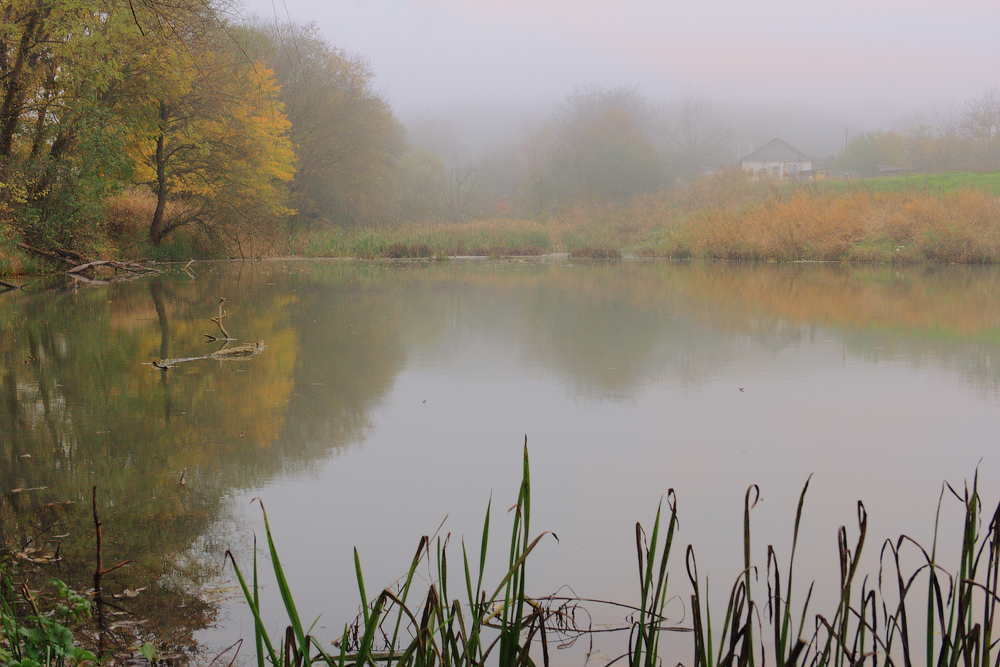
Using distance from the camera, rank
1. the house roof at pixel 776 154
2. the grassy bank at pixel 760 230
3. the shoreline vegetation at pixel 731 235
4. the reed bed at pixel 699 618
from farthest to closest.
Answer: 1. the house roof at pixel 776 154
2. the grassy bank at pixel 760 230
3. the shoreline vegetation at pixel 731 235
4. the reed bed at pixel 699 618

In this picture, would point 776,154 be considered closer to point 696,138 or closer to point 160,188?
point 696,138

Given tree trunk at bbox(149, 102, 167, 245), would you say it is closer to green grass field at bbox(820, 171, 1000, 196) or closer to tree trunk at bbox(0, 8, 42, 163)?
tree trunk at bbox(0, 8, 42, 163)

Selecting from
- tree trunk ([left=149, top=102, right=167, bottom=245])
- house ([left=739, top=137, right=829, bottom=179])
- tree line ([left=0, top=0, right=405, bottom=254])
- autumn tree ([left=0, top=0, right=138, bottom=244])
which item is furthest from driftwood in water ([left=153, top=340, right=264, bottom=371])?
house ([left=739, top=137, right=829, bottom=179])

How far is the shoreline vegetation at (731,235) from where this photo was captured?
19.7 metres

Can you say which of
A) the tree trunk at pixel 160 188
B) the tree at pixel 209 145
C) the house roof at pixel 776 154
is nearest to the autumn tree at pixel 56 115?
the tree at pixel 209 145

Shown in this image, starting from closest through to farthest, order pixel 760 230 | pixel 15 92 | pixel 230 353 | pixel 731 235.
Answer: pixel 230 353
pixel 15 92
pixel 760 230
pixel 731 235

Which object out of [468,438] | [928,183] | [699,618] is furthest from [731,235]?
[699,618]

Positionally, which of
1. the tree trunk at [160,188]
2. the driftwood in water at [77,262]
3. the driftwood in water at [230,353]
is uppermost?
the tree trunk at [160,188]

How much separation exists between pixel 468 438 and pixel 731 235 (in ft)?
65.6

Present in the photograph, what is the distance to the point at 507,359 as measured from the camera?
6.37 meters

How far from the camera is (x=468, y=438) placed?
159 inches

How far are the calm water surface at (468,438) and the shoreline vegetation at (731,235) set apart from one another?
32.4 ft

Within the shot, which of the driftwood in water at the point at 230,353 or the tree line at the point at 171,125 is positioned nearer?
the driftwood in water at the point at 230,353

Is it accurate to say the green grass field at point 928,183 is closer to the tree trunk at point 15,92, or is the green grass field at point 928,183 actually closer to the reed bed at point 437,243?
the reed bed at point 437,243
